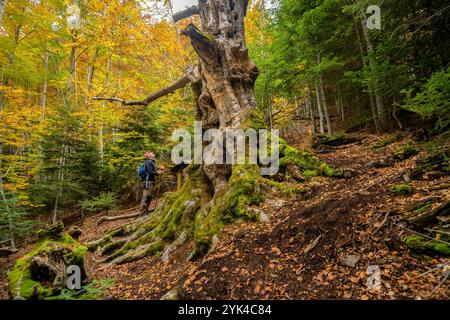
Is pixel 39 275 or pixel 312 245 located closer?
pixel 312 245

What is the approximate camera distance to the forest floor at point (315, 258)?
2.26 metres

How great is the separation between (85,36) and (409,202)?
20.3 metres

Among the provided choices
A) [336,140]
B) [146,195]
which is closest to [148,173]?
[146,195]

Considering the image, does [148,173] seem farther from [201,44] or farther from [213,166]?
[201,44]

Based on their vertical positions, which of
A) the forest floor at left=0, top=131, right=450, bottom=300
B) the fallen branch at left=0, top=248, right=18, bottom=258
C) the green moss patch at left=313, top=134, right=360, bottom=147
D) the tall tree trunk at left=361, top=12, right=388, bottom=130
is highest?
the tall tree trunk at left=361, top=12, right=388, bottom=130

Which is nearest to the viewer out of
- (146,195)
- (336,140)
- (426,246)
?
(426,246)

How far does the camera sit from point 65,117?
36.6ft

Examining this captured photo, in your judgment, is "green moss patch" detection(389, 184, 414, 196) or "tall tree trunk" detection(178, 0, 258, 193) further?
"tall tree trunk" detection(178, 0, 258, 193)

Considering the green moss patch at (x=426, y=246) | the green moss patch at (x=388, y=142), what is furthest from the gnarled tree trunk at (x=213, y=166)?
the green moss patch at (x=388, y=142)

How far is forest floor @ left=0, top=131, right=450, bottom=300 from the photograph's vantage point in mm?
2260

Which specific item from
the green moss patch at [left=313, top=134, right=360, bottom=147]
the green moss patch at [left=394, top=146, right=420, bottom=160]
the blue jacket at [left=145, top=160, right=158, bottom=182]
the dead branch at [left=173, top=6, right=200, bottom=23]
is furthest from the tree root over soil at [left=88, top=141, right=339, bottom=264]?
the dead branch at [left=173, top=6, right=200, bottom=23]

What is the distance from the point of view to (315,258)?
2.83m

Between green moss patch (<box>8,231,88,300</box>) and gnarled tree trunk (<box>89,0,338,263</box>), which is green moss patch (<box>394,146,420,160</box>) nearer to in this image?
gnarled tree trunk (<box>89,0,338,263</box>)
